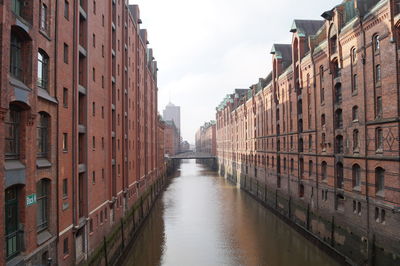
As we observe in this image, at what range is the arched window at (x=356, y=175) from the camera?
828 inches

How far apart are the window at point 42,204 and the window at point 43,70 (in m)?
3.81

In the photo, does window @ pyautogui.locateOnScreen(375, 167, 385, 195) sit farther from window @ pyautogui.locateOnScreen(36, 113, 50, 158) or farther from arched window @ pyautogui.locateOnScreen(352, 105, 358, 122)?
window @ pyautogui.locateOnScreen(36, 113, 50, 158)

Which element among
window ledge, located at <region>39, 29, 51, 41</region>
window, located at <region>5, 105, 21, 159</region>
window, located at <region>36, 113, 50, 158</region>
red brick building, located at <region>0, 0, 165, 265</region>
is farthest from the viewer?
window, located at <region>36, 113, 50, 158</region>

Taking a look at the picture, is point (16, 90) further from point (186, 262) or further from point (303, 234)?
point (303, 234)

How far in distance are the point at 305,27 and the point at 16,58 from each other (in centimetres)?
2740

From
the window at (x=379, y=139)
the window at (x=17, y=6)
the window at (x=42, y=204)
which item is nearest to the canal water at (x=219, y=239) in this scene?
the window at (x=379, y=139)

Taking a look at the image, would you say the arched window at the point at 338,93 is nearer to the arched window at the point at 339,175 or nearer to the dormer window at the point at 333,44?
the dormer window at the point at 333,44

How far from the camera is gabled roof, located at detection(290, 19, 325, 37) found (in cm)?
3167

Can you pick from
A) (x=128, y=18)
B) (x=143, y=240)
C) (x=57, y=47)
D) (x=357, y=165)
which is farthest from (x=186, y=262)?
(x=128, y=18)

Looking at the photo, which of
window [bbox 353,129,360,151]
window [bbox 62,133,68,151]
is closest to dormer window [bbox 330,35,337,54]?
window [bbox 353,129,360,151]

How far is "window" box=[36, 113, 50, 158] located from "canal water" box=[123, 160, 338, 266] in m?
12.5

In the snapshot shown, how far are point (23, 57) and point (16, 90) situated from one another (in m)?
1.68

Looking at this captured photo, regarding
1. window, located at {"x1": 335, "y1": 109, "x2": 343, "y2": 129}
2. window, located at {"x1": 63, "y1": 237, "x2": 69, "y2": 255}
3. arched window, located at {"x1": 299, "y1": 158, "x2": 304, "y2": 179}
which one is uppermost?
window, located at {"x1": 335, "y1": 109, "x2": 343, "y2": 129}

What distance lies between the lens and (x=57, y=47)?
14.3 metres
